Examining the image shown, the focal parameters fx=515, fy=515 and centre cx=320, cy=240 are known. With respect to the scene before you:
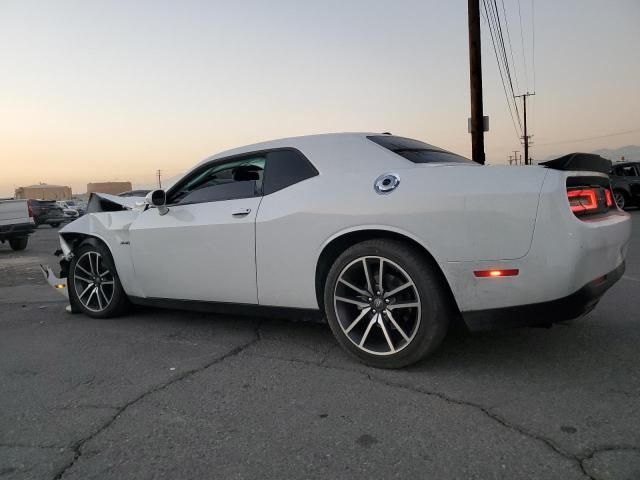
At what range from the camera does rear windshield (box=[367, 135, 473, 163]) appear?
11.7 ft

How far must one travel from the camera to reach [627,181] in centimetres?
1831

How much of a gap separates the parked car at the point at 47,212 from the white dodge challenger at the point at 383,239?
23850mm

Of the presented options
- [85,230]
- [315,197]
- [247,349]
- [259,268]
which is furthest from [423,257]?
[85,230]

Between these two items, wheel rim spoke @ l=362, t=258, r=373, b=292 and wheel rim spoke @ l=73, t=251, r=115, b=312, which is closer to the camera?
wheel rim spoke @ l=362, t=258, r=373, b=292

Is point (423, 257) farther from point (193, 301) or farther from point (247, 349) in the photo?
point (193, 301)

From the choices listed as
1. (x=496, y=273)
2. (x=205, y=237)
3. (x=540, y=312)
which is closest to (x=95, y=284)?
(x=205, y=237)

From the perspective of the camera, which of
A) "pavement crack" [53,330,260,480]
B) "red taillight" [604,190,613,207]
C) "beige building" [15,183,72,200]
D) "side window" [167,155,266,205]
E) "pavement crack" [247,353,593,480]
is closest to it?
"pavement crack" [247,353,593,480]

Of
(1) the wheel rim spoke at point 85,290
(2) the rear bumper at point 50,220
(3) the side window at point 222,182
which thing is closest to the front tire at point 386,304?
(3) the side window at point 222,182

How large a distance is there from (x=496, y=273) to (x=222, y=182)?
2.30 m

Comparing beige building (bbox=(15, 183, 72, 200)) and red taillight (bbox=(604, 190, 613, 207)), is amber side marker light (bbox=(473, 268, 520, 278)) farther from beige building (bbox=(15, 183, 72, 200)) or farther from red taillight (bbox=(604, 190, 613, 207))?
beige building (bbox=(15, 183, 72, 200))

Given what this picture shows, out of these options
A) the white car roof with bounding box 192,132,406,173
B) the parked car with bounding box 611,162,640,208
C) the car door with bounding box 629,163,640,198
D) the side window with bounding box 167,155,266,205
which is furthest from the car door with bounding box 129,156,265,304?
the car door with bounding box 629,163,640,198

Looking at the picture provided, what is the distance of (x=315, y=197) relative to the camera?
3.49 meters

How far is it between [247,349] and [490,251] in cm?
195

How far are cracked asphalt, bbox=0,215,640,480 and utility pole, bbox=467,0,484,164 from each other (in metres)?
10.0
